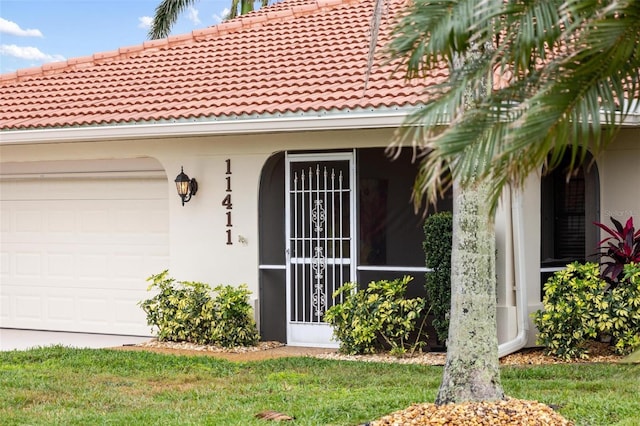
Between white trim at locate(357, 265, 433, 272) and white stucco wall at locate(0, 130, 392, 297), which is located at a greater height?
white stucco wall at locate(0, 130, 392, 297)

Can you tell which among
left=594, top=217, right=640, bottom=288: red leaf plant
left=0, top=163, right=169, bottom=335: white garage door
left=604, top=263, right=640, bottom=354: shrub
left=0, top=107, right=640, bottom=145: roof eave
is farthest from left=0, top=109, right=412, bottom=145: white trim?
left=604, top=263, right=640, bottom=354: shrub

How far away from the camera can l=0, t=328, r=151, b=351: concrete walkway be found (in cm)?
1319

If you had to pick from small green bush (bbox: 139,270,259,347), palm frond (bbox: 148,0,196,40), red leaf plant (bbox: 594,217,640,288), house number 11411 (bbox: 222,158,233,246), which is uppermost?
palm frond (bbox: 148,0,196,40)

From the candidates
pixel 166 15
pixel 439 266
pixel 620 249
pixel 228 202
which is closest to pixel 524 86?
pixel 439 266

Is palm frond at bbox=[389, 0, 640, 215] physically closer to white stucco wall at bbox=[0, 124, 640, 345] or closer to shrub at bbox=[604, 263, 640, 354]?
shrub at bbox=[604, 263, 640, 354]

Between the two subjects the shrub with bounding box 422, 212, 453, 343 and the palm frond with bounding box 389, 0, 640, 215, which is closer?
the palm frond with bounding box 389, 0, 640, 215

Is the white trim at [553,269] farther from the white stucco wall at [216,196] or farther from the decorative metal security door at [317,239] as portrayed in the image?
the white stucco wall at [216,196]

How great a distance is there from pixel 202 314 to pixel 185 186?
5.88 feet

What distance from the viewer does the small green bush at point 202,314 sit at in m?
12.2

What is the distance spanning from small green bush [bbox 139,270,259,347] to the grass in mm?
1099

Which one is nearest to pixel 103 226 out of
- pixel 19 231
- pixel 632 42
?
pixel 19 231

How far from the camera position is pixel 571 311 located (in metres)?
10.8

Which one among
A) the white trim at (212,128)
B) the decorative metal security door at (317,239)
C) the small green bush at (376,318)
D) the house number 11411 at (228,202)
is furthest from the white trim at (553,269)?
the house number 11411 at (228,202)

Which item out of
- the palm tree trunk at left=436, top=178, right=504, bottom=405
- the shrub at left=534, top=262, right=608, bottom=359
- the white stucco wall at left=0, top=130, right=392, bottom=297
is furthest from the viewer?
the white stucco wall at left=0, top=130, right=392, bottom=297
